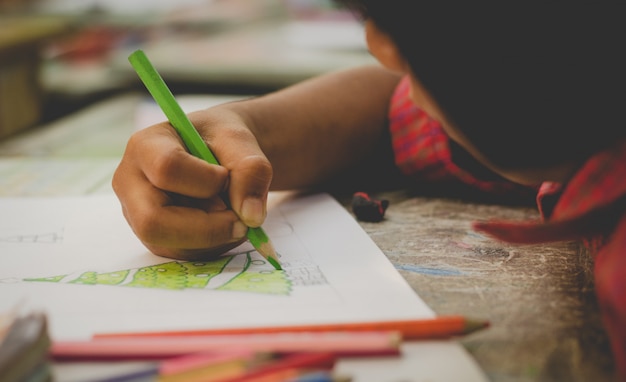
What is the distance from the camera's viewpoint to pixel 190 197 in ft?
1.50

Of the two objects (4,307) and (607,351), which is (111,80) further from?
(607,351)

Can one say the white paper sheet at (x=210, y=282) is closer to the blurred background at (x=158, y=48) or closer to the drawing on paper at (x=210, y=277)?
the drawing on paper at (x=210, y=277)

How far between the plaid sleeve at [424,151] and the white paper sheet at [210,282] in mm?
127

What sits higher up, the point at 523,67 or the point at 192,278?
the point at 523,67

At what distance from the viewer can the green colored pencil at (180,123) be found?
0.44 m

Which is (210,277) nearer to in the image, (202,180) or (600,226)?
(202,180)

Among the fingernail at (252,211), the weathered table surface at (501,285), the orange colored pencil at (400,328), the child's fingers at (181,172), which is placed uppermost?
the child's fingers at (181,172)

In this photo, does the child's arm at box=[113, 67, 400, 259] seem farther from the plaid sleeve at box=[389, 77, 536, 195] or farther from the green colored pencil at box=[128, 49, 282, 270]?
the plaid sleeve at box=[389, 77, 536, 195]

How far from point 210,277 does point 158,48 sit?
4.15 feet

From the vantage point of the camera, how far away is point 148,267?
1.48ft

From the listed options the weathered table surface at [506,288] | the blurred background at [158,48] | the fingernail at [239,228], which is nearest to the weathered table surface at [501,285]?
the weathered table surface at [506,288]

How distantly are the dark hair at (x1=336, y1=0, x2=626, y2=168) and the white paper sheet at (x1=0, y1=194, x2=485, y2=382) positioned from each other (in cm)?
11

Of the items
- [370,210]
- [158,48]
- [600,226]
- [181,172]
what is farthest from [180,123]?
[158,48]

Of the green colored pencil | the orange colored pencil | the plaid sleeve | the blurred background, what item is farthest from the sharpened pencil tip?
the blurred background
